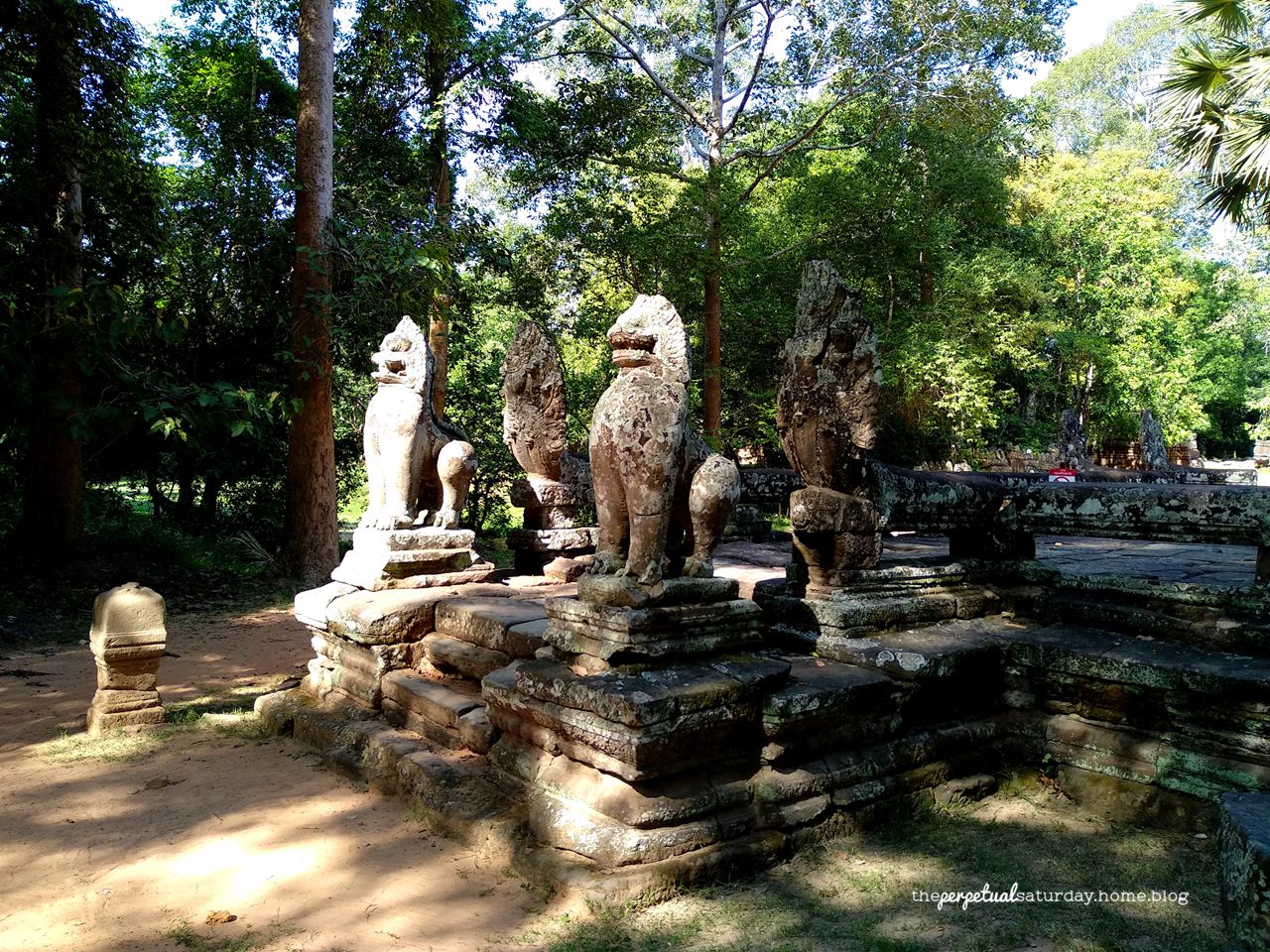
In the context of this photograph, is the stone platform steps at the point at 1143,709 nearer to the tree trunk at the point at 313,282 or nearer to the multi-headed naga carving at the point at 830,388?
the multi-headed naga carving at the point at 830,388

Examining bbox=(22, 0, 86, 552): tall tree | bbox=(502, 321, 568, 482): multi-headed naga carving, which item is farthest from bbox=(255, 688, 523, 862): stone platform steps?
bbox=(22, 0, 86, 552): tall tree

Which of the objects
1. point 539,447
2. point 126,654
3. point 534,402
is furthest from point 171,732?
point 534,402

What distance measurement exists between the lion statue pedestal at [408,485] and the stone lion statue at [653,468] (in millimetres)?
2032

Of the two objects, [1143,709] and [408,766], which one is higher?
[1143,709]

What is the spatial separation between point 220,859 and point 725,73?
52.5 feet

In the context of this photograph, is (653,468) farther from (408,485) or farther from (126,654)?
(126,654)

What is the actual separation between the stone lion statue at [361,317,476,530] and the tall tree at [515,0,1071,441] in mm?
7781

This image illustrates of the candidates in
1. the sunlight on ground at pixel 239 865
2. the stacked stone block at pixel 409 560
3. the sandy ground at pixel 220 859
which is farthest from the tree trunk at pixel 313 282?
the sunlight on ground at pixel 239 865

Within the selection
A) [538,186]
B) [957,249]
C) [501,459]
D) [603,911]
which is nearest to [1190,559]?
[603,911]

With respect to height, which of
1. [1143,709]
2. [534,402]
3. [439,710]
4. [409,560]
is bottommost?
[439,710]

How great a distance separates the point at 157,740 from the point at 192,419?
2.79m

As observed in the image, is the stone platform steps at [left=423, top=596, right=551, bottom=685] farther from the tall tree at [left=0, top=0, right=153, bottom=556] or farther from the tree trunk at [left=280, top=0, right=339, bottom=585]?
the tree trunk at [left=280, top=0, right=339, bottom=585]

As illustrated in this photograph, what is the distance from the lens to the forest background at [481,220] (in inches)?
340

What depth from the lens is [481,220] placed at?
12.2 meters
